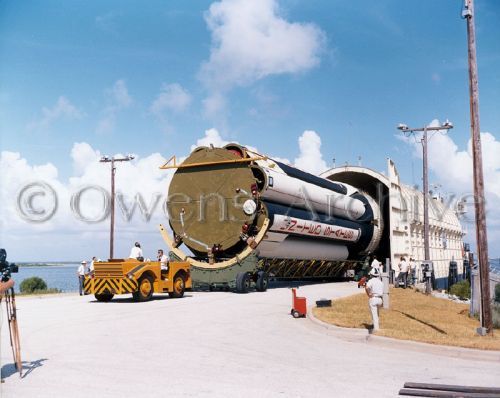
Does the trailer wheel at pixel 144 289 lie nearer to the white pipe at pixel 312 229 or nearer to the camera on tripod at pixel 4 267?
the white pipe at pixel 312 229

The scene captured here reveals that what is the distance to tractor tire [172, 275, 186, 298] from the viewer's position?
21.2 meters

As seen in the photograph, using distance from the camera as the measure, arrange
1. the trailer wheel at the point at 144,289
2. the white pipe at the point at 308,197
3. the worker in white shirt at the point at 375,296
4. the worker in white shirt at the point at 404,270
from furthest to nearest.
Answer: the worker in white shirt at the point at 404,270, the white pipe at the point at 308,197, the trailer wheel at the point at 144,289, the worker in white shirt at the point at 375,296

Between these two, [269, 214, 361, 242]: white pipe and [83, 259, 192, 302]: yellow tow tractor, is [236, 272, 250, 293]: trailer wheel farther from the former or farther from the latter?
[83, 259, 192, 302]: yellow tow tractor

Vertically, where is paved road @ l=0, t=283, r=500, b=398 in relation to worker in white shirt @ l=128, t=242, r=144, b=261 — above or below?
below

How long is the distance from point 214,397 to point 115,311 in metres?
10.0

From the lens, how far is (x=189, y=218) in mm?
26594

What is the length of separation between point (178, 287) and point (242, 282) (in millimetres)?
3419

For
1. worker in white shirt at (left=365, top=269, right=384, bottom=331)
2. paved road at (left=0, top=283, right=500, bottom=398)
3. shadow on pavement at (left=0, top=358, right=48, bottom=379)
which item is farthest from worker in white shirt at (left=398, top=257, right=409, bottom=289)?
shadow on pavement at (left=0, top=358, right=48, bottom=379)

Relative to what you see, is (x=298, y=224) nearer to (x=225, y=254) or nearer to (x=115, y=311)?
(x=225, y=254)

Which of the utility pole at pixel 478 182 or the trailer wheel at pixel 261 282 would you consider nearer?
the utility pole at pixel 478 182

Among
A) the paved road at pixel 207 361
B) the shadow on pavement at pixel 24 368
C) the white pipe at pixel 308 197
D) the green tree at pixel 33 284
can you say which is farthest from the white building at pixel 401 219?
the shadow on pavement at pixel 24 368

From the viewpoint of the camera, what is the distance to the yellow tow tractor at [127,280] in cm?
1917

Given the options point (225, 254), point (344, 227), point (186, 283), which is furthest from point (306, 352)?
point (344, 227)

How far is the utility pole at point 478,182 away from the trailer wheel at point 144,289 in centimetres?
1116
